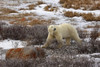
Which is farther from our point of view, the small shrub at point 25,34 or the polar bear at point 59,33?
the small shrub at point 25,34

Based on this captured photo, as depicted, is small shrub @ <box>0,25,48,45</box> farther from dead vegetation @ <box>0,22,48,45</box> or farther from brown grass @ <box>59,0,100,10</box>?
brown grass @ <box>59,0,100,10</box>

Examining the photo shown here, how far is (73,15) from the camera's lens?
569 inches

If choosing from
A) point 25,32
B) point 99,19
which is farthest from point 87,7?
point 25,32

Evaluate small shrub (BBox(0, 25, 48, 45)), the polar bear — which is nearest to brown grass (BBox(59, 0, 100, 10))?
small shrub (BBox(0, 25, 48, 45))

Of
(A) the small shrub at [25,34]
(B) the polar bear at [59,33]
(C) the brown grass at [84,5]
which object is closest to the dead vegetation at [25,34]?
(A) the small shrub at [25,34]

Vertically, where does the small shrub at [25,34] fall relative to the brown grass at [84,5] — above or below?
above

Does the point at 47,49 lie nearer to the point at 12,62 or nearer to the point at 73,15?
the point at 12,62

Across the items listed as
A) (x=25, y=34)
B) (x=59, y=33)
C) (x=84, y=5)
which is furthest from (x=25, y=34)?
(x=84, y=5)

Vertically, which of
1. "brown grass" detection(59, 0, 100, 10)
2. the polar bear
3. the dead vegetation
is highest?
the polar bear

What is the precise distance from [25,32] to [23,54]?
10.9 ft

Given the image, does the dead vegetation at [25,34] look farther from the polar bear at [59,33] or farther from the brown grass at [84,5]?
the brown grass at [84,5]

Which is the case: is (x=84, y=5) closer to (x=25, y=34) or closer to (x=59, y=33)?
(x=25, y=34)

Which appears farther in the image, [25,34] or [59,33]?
[25,34]

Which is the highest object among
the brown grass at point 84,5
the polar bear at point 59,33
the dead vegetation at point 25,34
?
the polar bear at point 59,33
